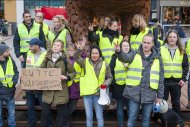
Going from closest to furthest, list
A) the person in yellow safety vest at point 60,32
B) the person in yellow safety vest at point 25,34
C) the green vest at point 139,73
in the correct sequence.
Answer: the green vest at point 139,73
the person in yellow safety vest at point 60,32
the person in yellow safety vest at point 25,34

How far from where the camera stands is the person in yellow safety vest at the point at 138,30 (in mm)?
6059

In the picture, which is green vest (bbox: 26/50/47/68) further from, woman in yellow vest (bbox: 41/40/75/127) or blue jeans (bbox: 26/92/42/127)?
blue jeans (bbox: 26/92/42/127)

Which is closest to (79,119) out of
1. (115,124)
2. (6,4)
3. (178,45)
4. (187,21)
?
(115,124)

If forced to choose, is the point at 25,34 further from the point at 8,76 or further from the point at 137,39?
the point at 137,39

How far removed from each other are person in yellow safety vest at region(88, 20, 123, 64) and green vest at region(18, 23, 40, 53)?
1091 mm

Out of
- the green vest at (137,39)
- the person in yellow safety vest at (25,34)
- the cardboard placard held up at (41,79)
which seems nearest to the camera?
the cardboard placard held up at (41,79)

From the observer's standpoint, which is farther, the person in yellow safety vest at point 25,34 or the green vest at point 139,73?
the person in yellow safety vest at point 25,34

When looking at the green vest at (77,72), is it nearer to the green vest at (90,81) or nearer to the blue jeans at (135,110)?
the green vest at (90,81)

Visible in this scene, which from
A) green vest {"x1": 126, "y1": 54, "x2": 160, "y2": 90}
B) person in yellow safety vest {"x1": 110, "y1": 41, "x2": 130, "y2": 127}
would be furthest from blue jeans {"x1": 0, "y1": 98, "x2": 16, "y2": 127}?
green vest {"x1": 126, "y1": 54, "x2": 160, "y2": 90}

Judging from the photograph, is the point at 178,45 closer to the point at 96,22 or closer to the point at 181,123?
the point at 181,123

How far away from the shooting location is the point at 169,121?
5.56 metres

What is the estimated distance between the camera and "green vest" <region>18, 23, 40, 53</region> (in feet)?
21.3

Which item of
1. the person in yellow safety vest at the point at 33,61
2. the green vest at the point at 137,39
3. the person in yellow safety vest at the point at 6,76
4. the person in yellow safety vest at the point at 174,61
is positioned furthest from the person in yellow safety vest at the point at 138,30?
the person in yellow safety vest at the point at 6,76

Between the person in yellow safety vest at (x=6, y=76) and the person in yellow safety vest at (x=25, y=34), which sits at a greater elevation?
the person in yellow safety vest at (x=25, y=34)
